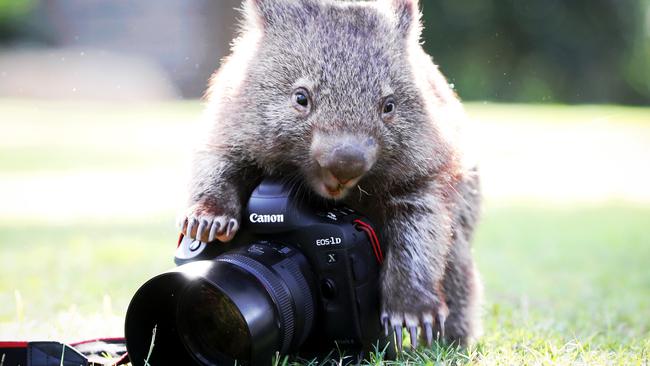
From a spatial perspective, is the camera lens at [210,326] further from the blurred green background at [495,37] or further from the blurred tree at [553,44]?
the blurred tree at [553,44]

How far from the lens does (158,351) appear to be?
2762 millimetres

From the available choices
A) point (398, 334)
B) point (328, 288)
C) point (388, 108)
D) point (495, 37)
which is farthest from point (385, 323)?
point (495, 37)

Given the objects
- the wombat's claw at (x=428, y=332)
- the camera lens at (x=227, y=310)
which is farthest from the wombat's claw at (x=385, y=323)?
the camera lens at (x=227, y=310)

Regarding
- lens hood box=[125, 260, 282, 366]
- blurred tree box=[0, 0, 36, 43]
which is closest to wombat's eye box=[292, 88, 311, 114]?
lens hood box=[125, 260, 282, 366]

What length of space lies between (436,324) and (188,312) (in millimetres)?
789

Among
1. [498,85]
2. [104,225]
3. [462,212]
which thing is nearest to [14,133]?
[104,225]

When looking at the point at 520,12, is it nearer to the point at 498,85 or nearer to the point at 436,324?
the point at 498,85

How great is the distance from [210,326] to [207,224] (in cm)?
31

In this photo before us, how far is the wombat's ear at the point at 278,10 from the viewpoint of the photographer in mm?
2969

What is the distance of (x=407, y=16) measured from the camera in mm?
3088

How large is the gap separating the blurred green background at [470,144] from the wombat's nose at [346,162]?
69 centimetres

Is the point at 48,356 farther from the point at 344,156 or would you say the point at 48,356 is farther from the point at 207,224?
the point at 344,156

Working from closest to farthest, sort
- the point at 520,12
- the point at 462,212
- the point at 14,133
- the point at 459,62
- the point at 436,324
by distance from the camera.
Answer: the point at 436,324
the point at 462,212
the point at 14,133
the point at 459,62
the point at 520,12

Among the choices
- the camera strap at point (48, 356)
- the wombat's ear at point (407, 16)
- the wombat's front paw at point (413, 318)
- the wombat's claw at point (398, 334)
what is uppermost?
the wombat's ear at point (407, 16)
